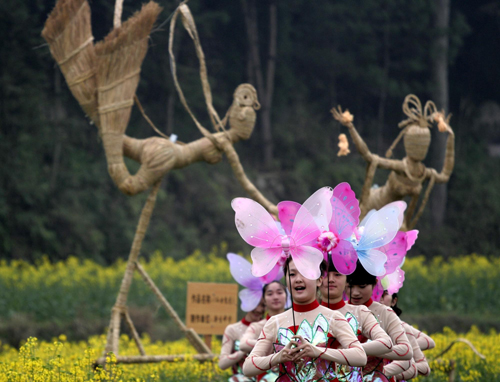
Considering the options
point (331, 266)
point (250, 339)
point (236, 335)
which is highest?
point (331, 266)

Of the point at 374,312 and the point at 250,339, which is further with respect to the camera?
the point at 250,339

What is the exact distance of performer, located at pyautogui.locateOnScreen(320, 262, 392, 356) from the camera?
9.82 ft

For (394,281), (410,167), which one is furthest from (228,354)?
(410,167)

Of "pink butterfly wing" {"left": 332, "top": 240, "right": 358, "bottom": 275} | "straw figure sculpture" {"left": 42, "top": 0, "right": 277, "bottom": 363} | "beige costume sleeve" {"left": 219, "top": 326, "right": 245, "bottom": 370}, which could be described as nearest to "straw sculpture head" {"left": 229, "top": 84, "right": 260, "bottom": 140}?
"straw figure sculpture" {"left": 42, "top": 0, "right": 277, "bottom": 363}

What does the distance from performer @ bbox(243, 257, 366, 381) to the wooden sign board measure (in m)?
2.81

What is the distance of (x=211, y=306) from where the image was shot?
5676 mm

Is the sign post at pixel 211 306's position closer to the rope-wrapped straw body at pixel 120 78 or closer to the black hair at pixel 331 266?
the rope-wrapped straw body at pixel 120 78

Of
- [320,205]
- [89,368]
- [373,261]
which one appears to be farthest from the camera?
[89,368]

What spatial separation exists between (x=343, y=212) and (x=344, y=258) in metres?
0.26

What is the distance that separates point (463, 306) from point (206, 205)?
6717 millimetres

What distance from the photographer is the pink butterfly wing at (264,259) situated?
279 cm

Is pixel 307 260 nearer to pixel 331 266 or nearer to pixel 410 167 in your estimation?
pixel 331 266

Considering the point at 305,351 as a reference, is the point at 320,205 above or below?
above

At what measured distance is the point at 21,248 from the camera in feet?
40.1
